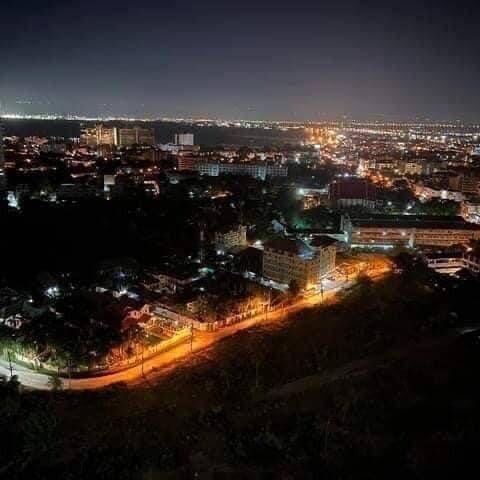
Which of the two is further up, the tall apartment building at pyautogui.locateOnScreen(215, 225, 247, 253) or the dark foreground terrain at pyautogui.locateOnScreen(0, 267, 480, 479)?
the tall apartment building at pyautogui.locateOnScreen(215, 225, 247, 253)

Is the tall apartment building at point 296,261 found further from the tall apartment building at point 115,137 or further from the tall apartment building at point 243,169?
the tall apartment building at point 115,137

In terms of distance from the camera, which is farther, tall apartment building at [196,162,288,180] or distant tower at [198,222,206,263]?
tall apartment building at [196,162,288,180]

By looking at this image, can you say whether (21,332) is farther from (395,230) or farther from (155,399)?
(395,230)

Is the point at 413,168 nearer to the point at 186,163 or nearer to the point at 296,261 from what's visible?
the point at 186,163

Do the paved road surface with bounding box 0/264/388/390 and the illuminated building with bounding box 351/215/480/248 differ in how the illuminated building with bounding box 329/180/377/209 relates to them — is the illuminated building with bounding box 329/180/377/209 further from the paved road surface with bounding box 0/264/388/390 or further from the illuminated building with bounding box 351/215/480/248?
the paved road surface with bounding box 0/264/388/390

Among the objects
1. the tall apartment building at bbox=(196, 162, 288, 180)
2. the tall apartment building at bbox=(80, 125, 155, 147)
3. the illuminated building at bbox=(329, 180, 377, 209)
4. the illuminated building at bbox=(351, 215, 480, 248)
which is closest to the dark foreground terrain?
the illuminated building at bbox=(351, 215, 480, 248)

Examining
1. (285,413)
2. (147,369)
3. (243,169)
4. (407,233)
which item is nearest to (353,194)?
(407,233)
